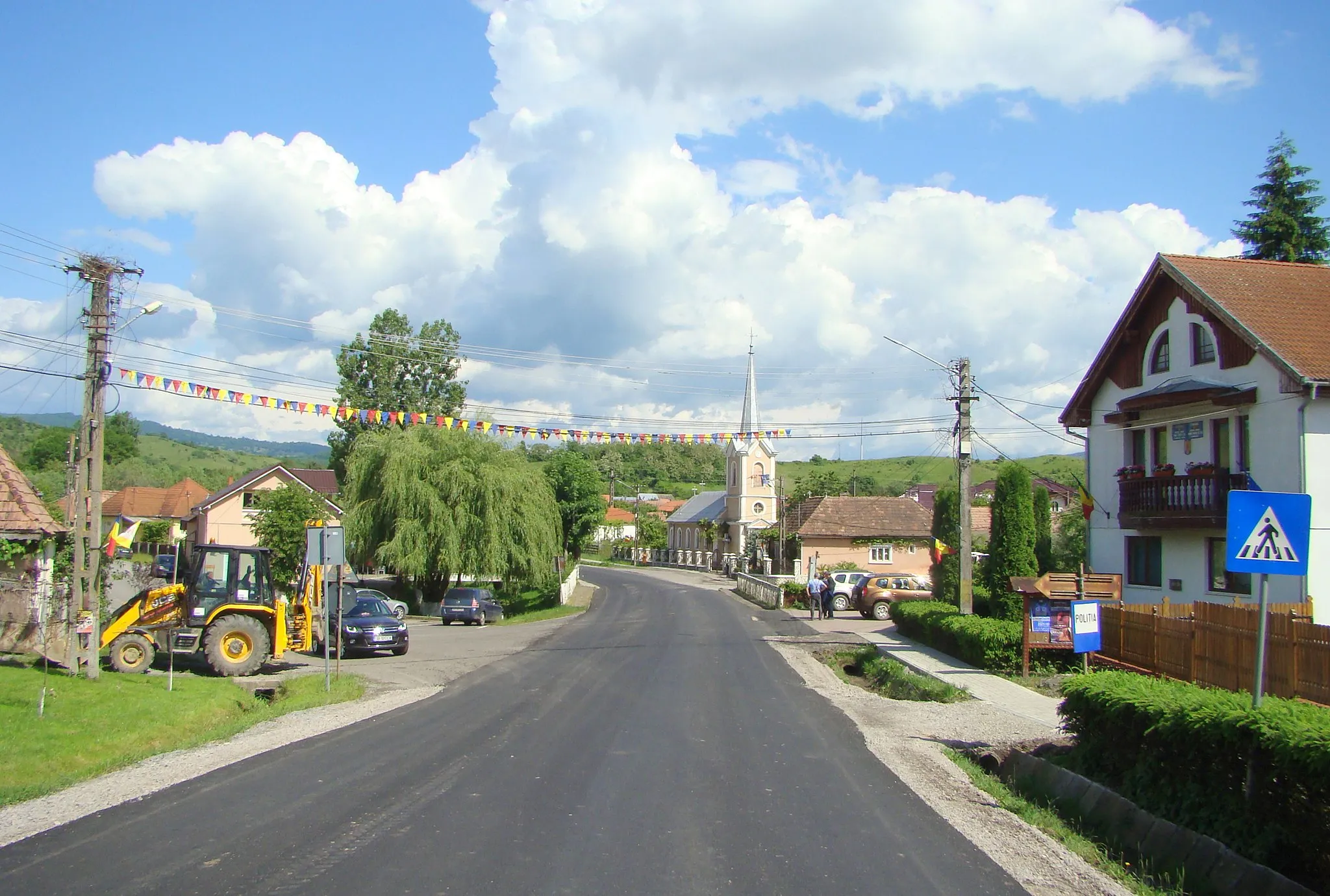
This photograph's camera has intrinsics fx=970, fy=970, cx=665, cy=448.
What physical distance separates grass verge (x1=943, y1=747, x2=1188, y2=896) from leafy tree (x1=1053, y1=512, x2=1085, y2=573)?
25010 mm

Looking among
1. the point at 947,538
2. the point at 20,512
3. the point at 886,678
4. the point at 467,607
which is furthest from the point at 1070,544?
the point at 20,512

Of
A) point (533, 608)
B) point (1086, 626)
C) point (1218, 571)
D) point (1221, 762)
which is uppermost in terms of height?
point (1218, 571)

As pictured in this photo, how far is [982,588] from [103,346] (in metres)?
24.0

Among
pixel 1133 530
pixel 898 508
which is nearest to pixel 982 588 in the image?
pixel 1133 530

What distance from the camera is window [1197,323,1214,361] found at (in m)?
24.6

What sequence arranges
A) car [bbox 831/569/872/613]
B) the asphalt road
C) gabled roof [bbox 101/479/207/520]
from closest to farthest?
the asphalt road → car [bbox 831/569/872/613] → gabled roof [bbox 101/479/207/520]

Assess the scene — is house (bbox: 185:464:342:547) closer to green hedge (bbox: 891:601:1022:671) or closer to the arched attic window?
green hedge (bbox: 891:601:1022:671)

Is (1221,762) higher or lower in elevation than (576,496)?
lower

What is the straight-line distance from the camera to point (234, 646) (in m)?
18.6

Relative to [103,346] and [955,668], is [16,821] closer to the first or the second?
[103,346]

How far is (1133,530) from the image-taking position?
27.3 metres

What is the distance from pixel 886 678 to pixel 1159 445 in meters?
12.5

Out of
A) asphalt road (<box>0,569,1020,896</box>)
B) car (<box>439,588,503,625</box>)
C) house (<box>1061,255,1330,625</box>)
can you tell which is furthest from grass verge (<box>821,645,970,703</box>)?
car (<box>439,588,503,625</box>)

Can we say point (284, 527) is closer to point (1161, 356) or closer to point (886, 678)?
point (886, 678)
